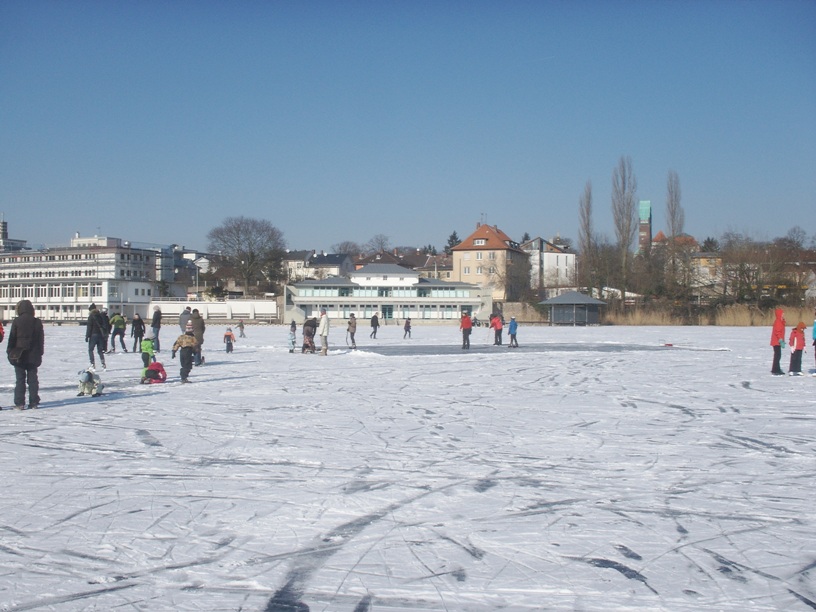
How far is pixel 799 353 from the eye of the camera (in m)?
15.5

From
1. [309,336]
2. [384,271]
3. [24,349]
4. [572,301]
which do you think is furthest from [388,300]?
[24,349]

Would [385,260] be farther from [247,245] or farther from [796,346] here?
[796,346]

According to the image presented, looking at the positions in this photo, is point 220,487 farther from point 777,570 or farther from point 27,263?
point 27,263

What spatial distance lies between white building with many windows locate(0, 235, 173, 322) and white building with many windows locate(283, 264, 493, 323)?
60.8 feet

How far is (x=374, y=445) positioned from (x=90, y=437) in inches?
125

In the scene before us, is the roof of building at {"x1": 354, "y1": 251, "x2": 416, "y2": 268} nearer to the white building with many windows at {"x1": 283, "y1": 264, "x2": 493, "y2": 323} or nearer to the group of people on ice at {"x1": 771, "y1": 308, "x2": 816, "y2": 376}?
the white building with many windows at {"x1": 283, "y1": 264, "x2": 493, "y2": 323}

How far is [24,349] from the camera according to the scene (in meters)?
9.90

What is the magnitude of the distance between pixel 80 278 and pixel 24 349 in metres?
76.8

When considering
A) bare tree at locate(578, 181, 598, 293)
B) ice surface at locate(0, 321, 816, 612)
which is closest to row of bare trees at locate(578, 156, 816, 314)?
bare tree at locate(578, 181, 598, 293)

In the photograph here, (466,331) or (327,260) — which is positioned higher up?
(327,260)

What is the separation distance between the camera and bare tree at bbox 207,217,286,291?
3152 inches

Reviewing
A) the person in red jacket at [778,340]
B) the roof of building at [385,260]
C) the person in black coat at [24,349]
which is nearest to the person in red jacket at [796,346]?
the person in red jacket at [778,340]

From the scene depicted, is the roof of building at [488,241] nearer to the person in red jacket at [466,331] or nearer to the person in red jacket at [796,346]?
the person in red jacket at [466,331]

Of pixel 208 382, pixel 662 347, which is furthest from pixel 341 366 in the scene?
pixel 662 347
